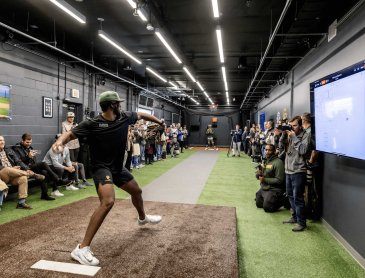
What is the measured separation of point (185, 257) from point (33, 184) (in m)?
4.39

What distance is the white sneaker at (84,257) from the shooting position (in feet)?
7.98

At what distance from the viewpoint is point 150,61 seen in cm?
981

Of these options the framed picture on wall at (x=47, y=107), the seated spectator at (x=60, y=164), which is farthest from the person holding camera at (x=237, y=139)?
the seated spectator at (x=60, y=164)

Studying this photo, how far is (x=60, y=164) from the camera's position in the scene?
18.3 feet

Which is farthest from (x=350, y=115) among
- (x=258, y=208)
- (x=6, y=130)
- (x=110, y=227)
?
(x=6, y=130)

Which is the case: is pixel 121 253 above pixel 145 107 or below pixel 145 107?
below

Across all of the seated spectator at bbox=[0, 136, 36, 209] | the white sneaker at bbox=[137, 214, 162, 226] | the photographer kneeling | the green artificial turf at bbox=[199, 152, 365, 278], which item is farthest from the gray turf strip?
the seated spectator at bbox=[0, 136, 36, 209]

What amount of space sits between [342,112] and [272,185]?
1893 millimetres

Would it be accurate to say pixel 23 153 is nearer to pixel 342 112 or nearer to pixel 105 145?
pixel 105 145

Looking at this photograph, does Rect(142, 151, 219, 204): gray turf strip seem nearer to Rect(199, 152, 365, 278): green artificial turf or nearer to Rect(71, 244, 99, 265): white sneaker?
Rect(199, 152, 365, 278): green artificial turf

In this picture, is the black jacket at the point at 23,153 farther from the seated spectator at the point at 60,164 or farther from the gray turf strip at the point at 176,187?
the gray turf strip at the point at 176,187

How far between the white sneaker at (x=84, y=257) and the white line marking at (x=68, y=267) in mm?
38

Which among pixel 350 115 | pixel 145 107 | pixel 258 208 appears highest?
pixel 145 107

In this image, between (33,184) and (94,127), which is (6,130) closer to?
(33,184)
